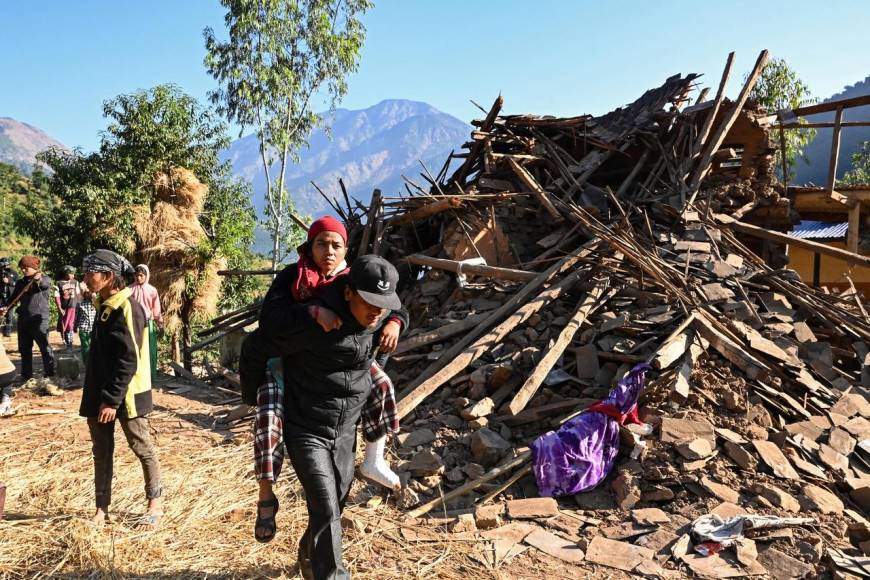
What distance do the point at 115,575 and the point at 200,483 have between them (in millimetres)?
1397

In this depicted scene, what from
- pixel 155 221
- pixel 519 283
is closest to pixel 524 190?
pixel 519 283

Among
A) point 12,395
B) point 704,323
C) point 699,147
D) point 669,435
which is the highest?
point 699,147

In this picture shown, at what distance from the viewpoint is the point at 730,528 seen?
3.79m

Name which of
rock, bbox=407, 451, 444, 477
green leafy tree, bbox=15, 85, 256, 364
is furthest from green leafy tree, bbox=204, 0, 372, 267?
rock, bbox=407, 451, 444, 477

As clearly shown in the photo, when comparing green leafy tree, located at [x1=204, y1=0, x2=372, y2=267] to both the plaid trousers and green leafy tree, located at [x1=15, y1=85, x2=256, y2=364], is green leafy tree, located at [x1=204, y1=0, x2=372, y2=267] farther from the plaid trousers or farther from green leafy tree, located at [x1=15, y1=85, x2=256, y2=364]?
the plaid trousers

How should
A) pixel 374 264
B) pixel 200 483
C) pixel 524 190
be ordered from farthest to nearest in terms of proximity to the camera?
pixel 524 190 < pixel 200 483 < pixel 374 264

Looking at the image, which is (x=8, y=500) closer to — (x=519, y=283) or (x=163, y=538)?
(x=163, y=538)

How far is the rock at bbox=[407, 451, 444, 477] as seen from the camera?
4633 millimetres

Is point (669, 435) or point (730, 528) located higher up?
point (669, 435)

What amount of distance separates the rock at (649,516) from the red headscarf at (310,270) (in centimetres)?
278

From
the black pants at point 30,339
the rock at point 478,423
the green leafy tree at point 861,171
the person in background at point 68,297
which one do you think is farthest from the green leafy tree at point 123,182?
the green leafy tree at point 861,171

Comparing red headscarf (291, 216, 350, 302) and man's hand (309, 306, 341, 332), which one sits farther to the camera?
red headscarf (291, 216, 350, 302)

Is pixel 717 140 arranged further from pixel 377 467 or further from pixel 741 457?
pixel 377 467

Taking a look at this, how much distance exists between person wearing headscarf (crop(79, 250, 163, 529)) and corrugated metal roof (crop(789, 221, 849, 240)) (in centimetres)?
1413
